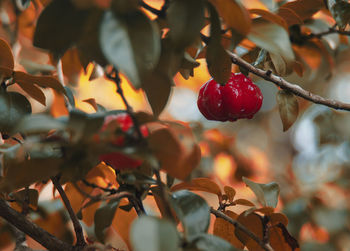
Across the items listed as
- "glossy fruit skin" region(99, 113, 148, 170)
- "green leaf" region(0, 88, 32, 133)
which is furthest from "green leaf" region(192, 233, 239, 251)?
"green leaf" region(0, 88, 32, 133)

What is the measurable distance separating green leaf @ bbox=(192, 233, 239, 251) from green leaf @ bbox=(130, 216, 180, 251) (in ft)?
0.23

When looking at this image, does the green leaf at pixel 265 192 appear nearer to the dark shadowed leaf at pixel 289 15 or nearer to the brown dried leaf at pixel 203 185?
the brown dried leaf at pixel 203 185

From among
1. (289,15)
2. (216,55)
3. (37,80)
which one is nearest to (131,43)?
(216,55)

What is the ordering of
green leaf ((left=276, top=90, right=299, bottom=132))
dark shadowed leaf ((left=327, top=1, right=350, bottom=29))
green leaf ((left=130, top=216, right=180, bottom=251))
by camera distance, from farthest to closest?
dark shadowed leaf ((left=327, top=1, right=350, bottom=29)) → green leaf ((left=276, top=90, right=299, bottom=132)) → green leaf ((left=130, top=216, right=180, bottom=251))

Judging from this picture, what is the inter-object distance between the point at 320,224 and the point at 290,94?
1046mm

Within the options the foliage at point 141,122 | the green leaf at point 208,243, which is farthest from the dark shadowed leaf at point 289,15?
the green leaf at point 208,243

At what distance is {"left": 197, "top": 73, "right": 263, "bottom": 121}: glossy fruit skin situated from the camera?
0.97m

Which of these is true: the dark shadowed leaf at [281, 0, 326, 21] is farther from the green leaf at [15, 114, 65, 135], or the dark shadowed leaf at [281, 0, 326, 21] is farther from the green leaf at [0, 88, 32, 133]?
the green leaf at [15, 114, 65, 135]

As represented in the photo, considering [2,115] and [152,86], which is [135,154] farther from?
[2,115]

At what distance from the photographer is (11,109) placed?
75 centimetres

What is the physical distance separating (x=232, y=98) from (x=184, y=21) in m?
0.47

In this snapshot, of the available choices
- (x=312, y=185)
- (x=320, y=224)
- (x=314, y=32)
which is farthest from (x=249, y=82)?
(x=312, y=185)

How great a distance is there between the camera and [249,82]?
0.99m

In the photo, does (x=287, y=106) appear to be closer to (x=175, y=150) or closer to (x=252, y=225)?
(x=252, y=225)
